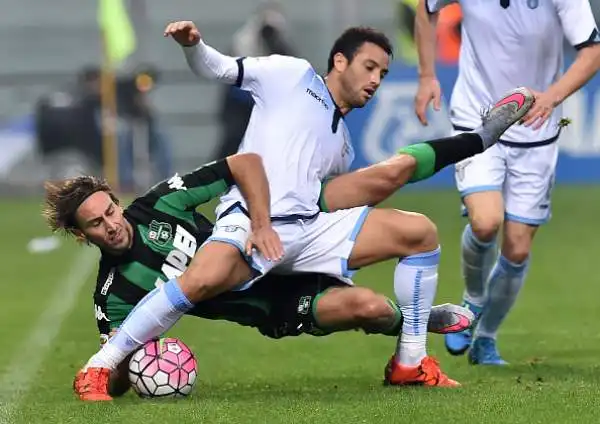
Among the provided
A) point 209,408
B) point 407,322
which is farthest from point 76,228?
point 407,322

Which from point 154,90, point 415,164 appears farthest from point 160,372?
point 154,90

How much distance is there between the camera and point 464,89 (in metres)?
8.79

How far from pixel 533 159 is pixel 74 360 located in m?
3.10

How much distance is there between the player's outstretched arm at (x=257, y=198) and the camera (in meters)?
7.20

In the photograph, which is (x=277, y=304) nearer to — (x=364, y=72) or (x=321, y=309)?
(x=321, y=309)

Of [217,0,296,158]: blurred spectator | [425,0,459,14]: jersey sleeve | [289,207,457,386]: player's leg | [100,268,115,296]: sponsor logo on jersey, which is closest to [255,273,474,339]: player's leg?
[289,207,457,386]: player's leg

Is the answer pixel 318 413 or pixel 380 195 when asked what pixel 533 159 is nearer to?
pixel 380 195

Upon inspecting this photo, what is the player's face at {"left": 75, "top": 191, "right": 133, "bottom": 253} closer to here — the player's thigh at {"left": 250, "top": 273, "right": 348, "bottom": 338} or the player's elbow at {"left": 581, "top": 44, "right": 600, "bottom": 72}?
the player's thigh at {"left": 250, "top": 273, "right": 348, "bottom": 338}

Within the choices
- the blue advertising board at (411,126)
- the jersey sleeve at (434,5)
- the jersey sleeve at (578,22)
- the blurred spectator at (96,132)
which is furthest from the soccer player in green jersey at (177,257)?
the blurred spectator at (96,132)

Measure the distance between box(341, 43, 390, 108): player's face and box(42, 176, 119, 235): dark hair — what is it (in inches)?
53.9

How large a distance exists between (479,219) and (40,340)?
3.44 m

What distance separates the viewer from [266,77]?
761cm

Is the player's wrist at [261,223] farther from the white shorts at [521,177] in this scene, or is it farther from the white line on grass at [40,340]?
the white shorts at [521,177]

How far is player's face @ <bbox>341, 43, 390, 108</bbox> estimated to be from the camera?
301 inches
